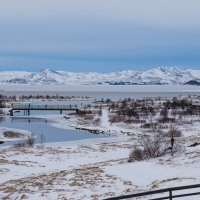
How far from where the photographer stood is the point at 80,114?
75688 mm

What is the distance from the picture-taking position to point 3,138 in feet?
144

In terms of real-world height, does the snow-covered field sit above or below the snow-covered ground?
above

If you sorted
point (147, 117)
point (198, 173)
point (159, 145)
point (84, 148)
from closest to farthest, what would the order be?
point (198, 173) → point (159, 145) → point (84, 148) → point (147, 117)

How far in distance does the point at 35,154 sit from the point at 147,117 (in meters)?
39.9

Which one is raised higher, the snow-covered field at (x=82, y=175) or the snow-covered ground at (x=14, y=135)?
the snow-covered field at (x=82, y=175)

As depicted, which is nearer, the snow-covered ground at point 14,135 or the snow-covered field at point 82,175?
the snow-covered field at point 82,175

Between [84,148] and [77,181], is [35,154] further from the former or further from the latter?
[77,181]

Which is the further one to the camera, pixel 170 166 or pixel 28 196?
pixel 170 166

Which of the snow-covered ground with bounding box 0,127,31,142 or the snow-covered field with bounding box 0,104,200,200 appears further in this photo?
the snow-covered ground with bounding box 0,127,31,142

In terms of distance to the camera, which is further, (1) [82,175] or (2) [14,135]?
(2) [14,135]

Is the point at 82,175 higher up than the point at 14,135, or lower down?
higher up

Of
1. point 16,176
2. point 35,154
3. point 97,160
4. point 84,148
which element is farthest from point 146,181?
point 84,148

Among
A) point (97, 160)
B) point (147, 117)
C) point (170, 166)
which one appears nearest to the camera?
point (170, 166)

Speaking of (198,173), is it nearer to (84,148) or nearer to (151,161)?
(151,161)
